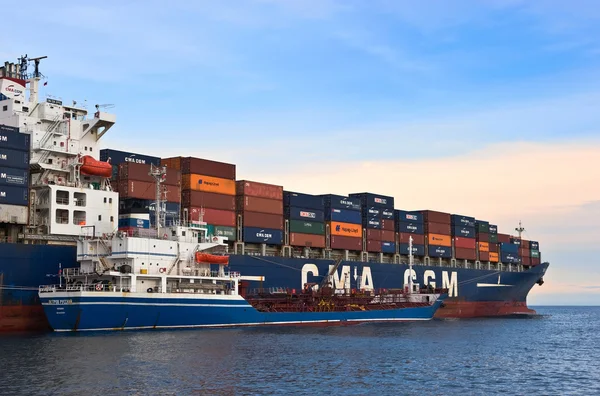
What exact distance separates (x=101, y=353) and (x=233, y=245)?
25.3 metres

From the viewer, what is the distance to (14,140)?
47312mm

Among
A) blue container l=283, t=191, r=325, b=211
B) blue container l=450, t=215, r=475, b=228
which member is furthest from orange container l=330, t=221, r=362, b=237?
blue container l=450, t=215, r=475, b=228

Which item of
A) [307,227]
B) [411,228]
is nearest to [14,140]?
[307,227]

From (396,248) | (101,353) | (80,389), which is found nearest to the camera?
(80,389)

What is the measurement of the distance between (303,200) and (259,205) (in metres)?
6.85

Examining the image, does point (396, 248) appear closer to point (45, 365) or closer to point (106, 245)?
point (106, 245)

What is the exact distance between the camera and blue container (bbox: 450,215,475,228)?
88500 mm

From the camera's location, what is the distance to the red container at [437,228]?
276 ft

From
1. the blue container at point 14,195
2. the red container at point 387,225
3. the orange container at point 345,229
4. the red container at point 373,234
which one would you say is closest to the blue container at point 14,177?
the blue container at point 14,195

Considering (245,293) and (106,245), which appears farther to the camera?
(245,293)

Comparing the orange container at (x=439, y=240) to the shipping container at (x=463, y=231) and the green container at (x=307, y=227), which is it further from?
the green container at (x=307, y=227)

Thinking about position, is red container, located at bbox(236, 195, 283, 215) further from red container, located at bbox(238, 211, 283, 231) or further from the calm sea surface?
the calm sea surface

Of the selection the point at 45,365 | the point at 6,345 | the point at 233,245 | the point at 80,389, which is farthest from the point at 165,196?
the point at 80,389

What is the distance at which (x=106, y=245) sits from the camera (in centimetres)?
4972
